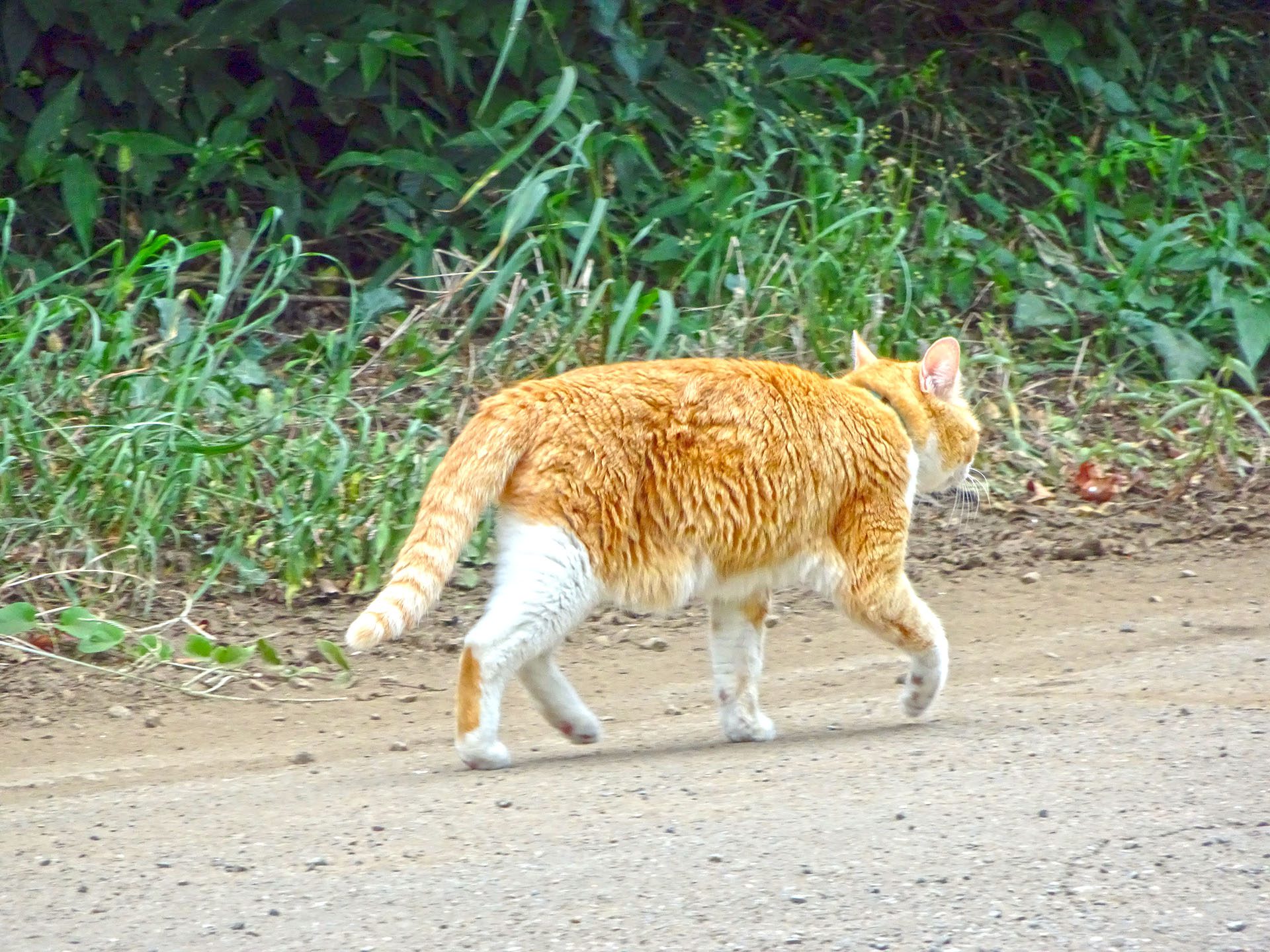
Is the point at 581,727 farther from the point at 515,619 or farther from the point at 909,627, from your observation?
the point at 909,627

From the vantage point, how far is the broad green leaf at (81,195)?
772cm

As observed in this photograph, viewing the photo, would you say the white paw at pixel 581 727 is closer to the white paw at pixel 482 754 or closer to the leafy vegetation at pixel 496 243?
the white paw at pixel 482 754

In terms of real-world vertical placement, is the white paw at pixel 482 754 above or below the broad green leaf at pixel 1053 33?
below

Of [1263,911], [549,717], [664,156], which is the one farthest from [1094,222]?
[1263,911]

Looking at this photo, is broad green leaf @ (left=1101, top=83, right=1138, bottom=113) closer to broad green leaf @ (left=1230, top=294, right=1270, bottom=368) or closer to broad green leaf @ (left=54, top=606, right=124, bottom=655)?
broad green leaf @ (left=1230, top=294, right=1270, bottom=368)

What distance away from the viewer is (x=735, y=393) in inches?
194

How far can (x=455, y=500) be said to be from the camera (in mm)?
4625

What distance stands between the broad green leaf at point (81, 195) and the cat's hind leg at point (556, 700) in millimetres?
3792

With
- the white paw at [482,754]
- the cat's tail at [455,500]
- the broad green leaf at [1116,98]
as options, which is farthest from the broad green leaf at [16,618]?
the broad green leaf at [1116,98]

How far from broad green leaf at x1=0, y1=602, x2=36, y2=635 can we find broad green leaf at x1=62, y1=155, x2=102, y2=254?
2.44 meters

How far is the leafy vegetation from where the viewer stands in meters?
6.77

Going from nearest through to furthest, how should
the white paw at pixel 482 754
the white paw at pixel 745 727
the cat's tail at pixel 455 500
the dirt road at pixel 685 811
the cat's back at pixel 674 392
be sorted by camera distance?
the dirt road at pixel 685 811
the cat's tail at pixel 455 500
the white paw at pixel 482 754
the cat's back at pixel 674 392
the white paw at pixel 745 727

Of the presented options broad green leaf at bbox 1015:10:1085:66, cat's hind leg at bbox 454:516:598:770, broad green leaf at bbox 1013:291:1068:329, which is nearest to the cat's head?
cat's hind leg at bbox 454:516:598:770

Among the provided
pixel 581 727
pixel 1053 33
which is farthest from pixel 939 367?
pixel 1053 33
